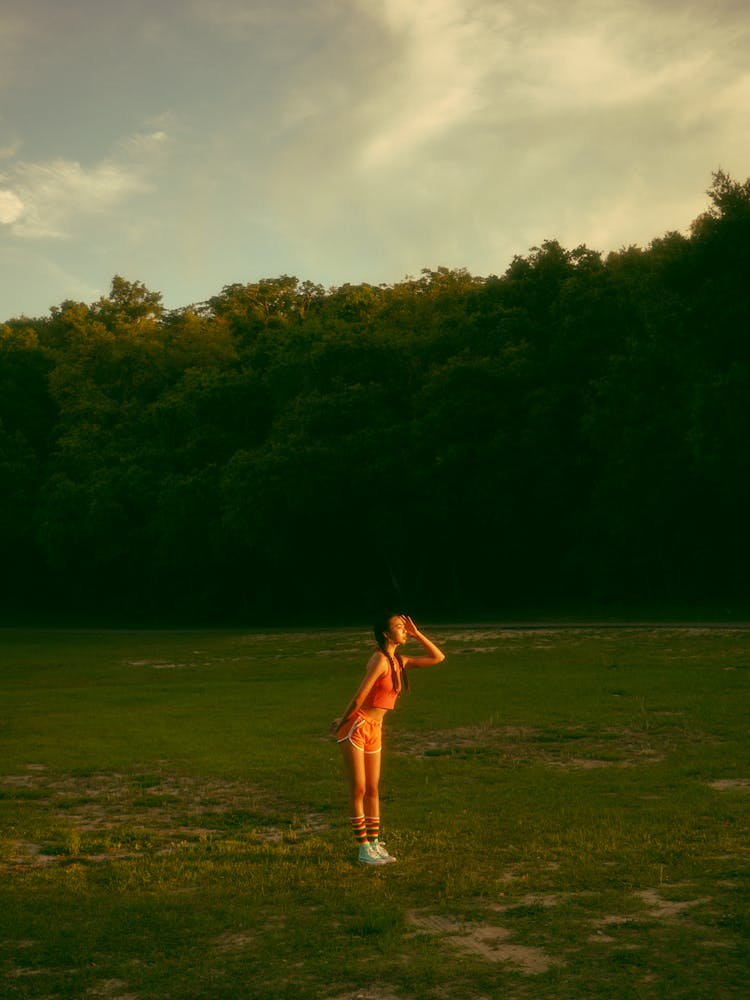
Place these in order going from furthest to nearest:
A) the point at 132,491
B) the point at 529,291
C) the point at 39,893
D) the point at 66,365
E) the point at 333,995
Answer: the point at 66,365 → the point at 132,491 → the point at 529,291 → the point at 39,893 → the point at 333,995

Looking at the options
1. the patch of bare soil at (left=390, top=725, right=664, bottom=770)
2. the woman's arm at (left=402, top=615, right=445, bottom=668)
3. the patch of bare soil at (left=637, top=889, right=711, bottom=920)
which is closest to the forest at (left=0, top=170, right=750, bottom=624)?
the patch of bare soil at (left=390, top=725, right=664, bottom=770)

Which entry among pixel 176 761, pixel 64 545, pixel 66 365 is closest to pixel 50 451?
pixel 66 365

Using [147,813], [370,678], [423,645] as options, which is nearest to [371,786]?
[370,678]

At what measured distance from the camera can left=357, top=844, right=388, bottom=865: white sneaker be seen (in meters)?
9.63

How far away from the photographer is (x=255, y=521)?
179ft

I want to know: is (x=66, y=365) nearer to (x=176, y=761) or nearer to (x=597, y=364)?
(x=597, y=364)

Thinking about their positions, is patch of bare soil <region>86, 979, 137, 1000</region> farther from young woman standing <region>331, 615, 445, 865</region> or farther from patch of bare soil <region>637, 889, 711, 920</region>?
patch of bare soil <region>637, 889, 711, 920</region>

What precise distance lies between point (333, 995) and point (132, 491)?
57.0m

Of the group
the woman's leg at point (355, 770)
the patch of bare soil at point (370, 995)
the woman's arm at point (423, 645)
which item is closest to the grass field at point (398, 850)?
the patch of bare soil at point (370, 995)

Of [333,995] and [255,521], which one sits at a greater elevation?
[255,521]

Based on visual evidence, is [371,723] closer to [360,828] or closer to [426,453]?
[360,828]

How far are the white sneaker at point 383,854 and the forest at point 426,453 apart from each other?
34.3 m

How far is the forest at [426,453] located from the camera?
47562 mm

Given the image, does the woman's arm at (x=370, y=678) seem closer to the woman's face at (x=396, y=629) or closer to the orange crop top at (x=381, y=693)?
the orange crop top at (x=381, y=693)
